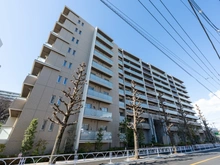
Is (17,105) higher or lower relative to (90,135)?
higher

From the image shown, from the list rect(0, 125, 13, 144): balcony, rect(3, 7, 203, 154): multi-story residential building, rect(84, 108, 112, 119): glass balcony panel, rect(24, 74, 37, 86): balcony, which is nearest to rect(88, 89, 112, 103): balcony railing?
rect(3, 7, 203, 154): multi-story residential building

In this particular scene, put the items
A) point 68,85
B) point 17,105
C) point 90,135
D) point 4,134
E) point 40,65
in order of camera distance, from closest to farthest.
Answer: point 4,134
point 17,105
point 90,135
point 40,65
point 68,85

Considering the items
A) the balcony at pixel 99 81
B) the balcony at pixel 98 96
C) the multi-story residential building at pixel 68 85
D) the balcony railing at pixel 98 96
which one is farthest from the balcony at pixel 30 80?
the balcony at pixel 99 81

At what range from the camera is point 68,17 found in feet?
68.6

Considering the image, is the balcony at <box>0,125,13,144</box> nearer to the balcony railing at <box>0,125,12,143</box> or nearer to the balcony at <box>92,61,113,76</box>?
the balcony railing at <box>0,125,12,143</box>

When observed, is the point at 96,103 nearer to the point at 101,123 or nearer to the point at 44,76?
the point at 101,123

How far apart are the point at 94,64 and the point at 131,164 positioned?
15141mm

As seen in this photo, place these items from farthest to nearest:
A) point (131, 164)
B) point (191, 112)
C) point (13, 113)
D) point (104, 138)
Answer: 1. point (191, 112)
2. point (104, 138)
3. point (13, 113)
4. point (131, 164)

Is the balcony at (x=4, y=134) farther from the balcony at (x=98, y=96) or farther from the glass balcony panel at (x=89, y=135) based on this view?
the balcony at (x=98, y=96)

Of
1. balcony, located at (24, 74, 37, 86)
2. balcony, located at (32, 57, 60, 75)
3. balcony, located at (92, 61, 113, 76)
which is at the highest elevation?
balcony, located at (92, 61, 113, 76)

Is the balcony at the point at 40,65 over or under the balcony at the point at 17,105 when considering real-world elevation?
over

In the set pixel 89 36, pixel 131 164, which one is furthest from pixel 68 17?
pixel 131 164

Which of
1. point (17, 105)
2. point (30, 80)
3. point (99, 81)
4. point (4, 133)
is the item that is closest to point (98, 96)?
point (99, 81)

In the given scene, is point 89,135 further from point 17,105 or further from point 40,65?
point 40,65
